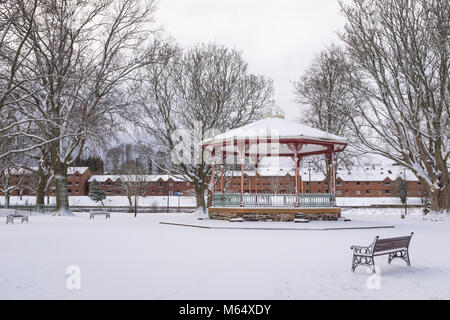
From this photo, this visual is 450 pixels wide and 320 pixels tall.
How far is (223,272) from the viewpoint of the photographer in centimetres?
886

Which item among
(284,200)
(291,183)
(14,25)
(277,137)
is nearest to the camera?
(14,25)

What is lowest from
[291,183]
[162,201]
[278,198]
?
[162,201]

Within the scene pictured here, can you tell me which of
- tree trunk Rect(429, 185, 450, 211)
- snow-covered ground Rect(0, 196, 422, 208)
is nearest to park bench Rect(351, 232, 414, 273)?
tree trunk Rect(429, 185, 450, 211)

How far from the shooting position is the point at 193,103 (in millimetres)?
34625

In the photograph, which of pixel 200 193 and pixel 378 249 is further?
pixel 200 193

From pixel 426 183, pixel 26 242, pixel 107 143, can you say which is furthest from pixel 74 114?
pixel 426 183

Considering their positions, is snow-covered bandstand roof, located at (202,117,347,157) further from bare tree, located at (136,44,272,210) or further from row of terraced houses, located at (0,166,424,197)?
row of terraced houses, located at (0,166,424,197)

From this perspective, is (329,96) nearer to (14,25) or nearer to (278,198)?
(278,198)

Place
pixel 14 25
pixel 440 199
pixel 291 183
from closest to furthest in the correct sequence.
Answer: pixel 14 25 → pixel 440 199 → pixel 291 183

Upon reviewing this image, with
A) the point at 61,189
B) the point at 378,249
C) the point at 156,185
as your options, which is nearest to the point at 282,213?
the point at 378,249

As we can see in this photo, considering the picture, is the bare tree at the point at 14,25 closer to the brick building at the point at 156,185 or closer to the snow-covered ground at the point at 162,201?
the snow-covered ground at the point at 162,201

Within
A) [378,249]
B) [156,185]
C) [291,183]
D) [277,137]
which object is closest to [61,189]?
[277,137]

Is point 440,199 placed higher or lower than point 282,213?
higher

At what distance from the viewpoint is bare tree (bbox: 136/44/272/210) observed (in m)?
34.4
